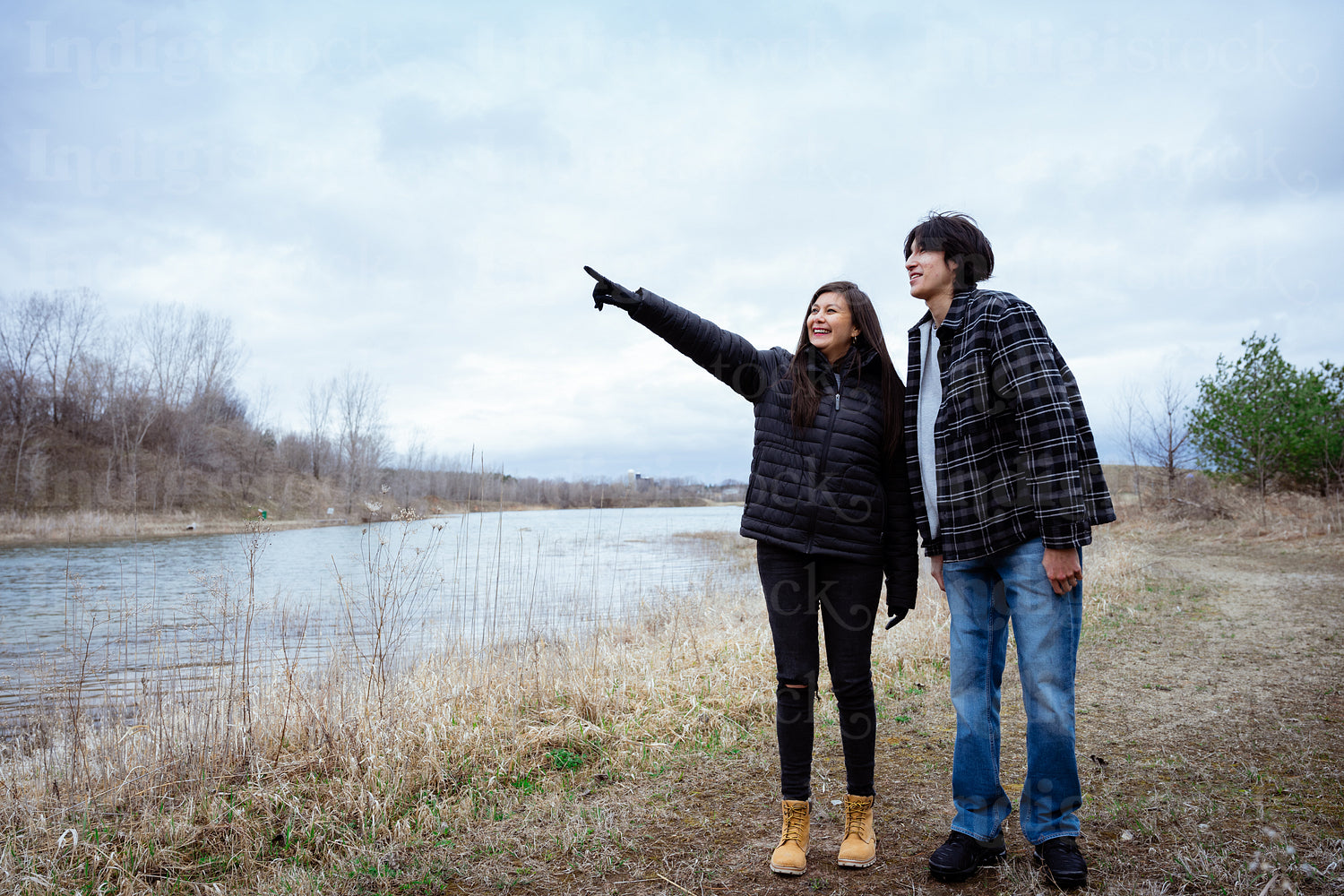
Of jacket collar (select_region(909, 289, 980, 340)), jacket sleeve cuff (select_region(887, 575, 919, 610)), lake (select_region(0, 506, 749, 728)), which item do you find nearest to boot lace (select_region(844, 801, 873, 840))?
jacket sleeve cuff (select_region(887, 575, 919, 610))

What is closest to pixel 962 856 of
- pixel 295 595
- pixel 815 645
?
pixel 815 645

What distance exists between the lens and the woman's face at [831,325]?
8.13 feet

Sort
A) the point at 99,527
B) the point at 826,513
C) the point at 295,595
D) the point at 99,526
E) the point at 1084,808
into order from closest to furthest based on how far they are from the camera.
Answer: the point at 826,513 → the point at 1084,808 → the point at 295,595 → the point at 99,526 → the point at 99,527

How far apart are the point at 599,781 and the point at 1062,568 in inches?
97.5

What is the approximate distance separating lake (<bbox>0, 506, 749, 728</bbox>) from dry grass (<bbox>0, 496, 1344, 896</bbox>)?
54 centimetres

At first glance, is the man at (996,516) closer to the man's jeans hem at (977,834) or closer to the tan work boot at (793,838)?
the man's jeans hem at (977,834)

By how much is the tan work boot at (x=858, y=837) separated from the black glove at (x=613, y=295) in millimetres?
1872

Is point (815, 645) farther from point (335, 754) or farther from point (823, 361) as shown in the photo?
point (335, 754)

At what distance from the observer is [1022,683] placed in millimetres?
2129

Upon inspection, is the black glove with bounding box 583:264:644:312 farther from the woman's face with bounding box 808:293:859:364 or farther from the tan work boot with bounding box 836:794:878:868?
the tan work boot with bounding box 836:794:878:868

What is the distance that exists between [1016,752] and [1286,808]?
105 centimetres

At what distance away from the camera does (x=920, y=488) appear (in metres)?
2.42

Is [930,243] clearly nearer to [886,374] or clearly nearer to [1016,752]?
[886,374]

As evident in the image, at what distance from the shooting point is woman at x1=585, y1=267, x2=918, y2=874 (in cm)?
236
